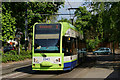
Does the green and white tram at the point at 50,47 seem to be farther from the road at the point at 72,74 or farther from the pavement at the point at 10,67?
the pavement at the point at 10,67

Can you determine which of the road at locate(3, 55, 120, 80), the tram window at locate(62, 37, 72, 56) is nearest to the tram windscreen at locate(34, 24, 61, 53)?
the tram window at locate(62, 37, 72, 56)

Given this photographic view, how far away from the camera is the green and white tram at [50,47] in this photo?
1431cm

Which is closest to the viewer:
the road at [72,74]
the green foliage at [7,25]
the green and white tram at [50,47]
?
the road at [72,74]

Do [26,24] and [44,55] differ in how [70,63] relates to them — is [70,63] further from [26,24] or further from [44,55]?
[26,24]

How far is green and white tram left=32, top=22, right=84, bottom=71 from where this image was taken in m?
14.3

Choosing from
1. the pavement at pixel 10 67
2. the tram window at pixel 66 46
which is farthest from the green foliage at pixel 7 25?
the tram window at pixel 66 46

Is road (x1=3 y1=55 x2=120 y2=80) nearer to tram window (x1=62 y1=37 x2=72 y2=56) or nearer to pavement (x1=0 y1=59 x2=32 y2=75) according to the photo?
pavement (x1=0 y1=59 x2=32 y2=75)

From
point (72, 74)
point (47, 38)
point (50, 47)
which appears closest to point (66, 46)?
point (50, 47)

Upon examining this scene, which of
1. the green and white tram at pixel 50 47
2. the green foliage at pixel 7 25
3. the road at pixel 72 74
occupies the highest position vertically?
the green foliage at pixel 7 25

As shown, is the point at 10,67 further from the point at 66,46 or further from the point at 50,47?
the point at 66,46

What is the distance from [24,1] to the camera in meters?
31.3

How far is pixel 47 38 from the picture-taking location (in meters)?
14.5

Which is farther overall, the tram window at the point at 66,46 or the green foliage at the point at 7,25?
the green foliage at the point at 7,25

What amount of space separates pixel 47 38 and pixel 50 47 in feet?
2.01
